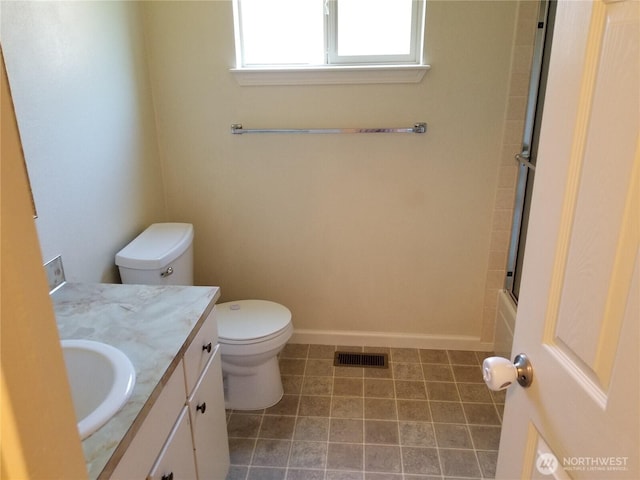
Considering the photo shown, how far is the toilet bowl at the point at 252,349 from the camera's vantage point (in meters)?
2.05

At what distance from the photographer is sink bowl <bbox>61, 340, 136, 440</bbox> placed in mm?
1123

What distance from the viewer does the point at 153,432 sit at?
44.4 inches

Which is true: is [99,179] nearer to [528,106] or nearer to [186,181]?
[186,181]

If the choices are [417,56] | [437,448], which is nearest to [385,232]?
[417,56]

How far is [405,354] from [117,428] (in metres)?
1.91

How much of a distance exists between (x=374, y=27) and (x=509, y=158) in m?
0.90

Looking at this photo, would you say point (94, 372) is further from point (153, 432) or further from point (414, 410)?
point (414, 410)

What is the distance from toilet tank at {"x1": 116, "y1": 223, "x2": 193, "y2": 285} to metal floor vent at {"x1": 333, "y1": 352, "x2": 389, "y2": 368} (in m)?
0.92

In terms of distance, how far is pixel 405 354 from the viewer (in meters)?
2.64

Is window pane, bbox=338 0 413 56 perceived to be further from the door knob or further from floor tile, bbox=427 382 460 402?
the door knob

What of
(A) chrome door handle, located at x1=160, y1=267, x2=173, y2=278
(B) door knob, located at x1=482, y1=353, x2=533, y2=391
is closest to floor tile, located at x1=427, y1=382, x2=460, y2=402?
(A) chrome door handle, located at x1=160, y1=267, x2=173, y2=278

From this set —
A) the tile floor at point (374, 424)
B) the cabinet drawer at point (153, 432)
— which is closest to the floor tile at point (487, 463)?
the tile floor at point (374, 424)

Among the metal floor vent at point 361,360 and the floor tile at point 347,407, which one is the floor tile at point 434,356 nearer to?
the metal floor vent at point 361,360

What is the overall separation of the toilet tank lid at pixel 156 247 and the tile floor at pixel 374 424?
0.80 meters
